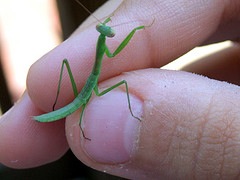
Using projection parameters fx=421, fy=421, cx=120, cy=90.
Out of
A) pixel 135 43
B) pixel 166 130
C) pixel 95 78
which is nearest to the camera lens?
pixel 166 130

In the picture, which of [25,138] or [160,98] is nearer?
[160,98]

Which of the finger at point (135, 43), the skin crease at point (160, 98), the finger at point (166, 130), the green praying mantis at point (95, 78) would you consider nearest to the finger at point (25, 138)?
the skin crease at point (160, 98)

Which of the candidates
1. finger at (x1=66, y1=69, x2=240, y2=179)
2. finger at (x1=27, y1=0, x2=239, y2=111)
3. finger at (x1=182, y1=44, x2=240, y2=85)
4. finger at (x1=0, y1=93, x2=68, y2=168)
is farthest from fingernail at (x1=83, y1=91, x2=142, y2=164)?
finger at (x1=182, y1=44, x2=240, y2=85)

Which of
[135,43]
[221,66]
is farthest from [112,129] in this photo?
[221,66]

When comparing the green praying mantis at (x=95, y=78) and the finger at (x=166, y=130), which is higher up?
the green praying mantis at (x=95, y=78)

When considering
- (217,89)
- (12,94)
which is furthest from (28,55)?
(217,89)

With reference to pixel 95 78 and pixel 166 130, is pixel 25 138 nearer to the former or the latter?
pixel 95 78

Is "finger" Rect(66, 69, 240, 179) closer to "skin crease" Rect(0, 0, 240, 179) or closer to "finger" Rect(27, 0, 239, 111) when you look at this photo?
"skin crease" Rect(0, 0, 240, 179)

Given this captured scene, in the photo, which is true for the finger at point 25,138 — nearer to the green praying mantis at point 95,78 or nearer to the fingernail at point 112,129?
the green praying mantis at point 95,78
